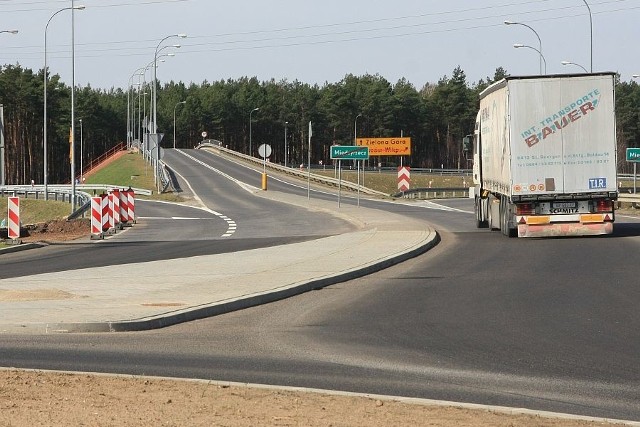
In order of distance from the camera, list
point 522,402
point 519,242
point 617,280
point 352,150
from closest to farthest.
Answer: point 522,402 → point 617,280 → point 519,242 → point 352,150

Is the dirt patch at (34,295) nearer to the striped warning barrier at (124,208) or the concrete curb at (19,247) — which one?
the concrete curb at (19,247)

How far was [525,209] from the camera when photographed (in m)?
29.5

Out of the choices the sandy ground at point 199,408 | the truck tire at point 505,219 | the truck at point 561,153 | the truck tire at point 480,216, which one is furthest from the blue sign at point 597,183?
the sandy ground at point 199,408

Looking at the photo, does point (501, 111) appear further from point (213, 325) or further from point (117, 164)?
point (117, 164)

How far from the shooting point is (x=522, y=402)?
841 cm

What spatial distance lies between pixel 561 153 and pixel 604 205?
5.81ft

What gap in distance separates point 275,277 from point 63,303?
4.66 m

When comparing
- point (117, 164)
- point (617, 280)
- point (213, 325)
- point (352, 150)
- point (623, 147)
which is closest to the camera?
point (213, 325)

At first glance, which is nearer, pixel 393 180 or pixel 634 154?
pixel 634 154

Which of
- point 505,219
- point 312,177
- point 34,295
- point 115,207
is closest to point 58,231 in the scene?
point 115,207

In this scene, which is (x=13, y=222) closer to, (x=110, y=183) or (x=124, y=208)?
(x=124, y=208)

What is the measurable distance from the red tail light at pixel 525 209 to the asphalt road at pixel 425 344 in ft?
32.3

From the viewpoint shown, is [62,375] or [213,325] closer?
[62,375]

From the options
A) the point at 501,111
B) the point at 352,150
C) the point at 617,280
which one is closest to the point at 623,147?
the point at 352,150
